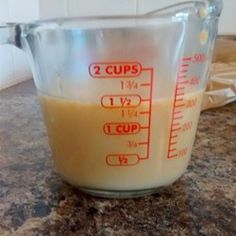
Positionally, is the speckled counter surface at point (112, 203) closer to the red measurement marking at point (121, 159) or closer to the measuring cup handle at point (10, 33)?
the red measurement marking at point (121, 159)

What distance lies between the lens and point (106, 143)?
38 cm

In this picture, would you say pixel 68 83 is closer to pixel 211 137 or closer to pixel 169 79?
pixel 169 79

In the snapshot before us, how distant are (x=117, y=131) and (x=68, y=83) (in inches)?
2.5

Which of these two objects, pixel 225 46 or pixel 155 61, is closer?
pixel 155 61

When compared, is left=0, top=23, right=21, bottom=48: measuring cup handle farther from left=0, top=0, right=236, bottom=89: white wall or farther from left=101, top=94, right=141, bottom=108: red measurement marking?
left=0, top=0, right=236, bottom=89: white wall

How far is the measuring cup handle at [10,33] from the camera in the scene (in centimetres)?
39

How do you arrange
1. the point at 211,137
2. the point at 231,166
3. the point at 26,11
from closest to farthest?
the point at 231,166
the point at 211,137
the point at 26,11

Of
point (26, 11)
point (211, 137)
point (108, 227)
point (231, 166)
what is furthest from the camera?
point (26, 11)

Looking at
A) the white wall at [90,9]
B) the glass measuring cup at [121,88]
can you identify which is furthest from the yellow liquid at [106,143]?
the white wall at [90,9]

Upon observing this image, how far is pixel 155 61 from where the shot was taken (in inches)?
14.6

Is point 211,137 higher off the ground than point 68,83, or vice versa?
point 68,83

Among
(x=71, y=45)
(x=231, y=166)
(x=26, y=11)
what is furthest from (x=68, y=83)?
(x=26, y=11)

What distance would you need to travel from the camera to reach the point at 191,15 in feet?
1.22

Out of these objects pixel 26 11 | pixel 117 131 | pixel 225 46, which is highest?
pixel 117 131
